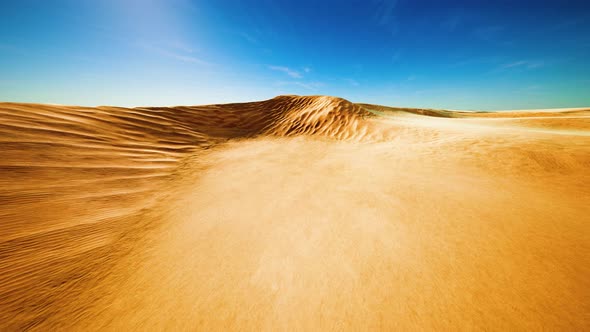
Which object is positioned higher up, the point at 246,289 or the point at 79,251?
the point at 79,251

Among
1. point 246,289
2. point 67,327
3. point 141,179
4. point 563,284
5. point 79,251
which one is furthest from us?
point 141,179

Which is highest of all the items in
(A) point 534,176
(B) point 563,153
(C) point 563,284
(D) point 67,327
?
(B) point 563,153

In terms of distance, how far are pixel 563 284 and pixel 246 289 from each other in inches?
112

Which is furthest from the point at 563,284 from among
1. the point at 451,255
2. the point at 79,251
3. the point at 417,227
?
the point at 79,251

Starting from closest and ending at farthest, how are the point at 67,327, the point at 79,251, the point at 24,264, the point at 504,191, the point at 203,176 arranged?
the point at 67,327 → the point at 24,264 → the point at 79,251 → the point at 504,191 → the point at 203,176

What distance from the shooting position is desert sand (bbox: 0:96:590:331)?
1.54m

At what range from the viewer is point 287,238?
7.83ft

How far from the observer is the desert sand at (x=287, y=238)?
5.05 feet

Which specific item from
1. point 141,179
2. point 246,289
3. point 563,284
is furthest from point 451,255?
point 141,179

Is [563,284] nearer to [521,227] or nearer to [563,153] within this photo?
[521,227]

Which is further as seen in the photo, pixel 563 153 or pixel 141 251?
pixel 563 153

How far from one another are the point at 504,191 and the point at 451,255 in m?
2.42

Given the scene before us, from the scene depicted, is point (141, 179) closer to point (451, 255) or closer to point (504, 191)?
point (451, 255)

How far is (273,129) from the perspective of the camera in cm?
962
